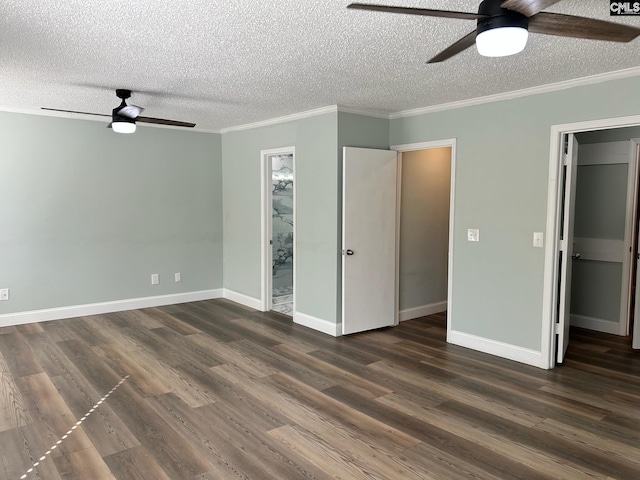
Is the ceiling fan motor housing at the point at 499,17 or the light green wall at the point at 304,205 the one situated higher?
the ceiling fan motor housing at the point at 499,17

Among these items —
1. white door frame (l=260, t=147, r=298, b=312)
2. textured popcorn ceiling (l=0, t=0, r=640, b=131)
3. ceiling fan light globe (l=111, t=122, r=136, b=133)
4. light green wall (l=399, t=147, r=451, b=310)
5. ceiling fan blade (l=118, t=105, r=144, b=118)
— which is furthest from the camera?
white door frame (l=260, t=147, r=298, b=312)

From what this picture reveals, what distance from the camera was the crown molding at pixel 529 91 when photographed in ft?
11.1

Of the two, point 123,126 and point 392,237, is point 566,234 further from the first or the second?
point 123,126

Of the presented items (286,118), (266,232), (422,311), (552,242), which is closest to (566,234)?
(552,242)

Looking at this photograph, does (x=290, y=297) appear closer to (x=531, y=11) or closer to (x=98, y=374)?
(x=98, y=374)

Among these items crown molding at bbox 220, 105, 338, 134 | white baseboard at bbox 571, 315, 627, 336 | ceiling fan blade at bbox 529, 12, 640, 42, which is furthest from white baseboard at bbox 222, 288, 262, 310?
ceiling fan blade at bbox 529, 12, 640, 42

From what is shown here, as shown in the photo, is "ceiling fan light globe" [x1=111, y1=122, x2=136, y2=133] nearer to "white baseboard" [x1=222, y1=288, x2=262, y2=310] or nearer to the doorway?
the doorway

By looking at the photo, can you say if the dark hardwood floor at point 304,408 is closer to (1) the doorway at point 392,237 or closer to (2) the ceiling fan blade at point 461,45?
(1) the doorway at point 392,237

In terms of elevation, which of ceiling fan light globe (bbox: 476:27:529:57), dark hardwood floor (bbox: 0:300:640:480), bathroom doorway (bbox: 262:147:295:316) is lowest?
dark hardwood floor (bbox: 0:300:640:480)

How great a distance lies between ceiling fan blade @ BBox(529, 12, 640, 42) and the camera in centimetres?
184

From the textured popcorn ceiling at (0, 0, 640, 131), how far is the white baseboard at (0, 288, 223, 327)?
2263 mm

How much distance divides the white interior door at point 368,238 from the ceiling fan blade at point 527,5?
9.56ft

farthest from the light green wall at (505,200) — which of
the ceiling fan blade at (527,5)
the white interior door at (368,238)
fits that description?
the ceiling fan blade at (527,5)

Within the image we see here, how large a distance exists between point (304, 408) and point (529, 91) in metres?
3.04
